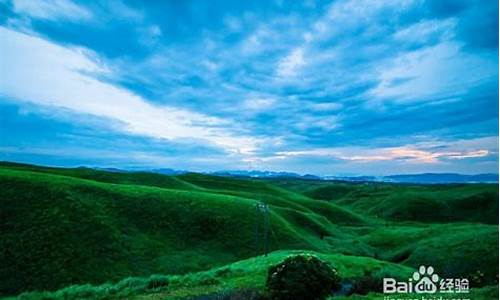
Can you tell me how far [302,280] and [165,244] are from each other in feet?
143

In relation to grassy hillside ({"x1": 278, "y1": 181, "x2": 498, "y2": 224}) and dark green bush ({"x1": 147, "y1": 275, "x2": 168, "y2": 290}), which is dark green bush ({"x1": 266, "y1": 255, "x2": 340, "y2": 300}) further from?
grassy hillside ({"x1": 278, "y1": 181, "x2": 498, "y2": 224})

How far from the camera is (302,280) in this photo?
2177 cm

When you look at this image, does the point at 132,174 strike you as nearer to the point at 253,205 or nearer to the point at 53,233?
the point at 253,205

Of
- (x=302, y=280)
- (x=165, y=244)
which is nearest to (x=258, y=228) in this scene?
(x=165, y=244)

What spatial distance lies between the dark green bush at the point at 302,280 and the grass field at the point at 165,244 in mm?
3034

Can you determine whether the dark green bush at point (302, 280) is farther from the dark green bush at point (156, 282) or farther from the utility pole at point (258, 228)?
the utility pole at point (258, 228)

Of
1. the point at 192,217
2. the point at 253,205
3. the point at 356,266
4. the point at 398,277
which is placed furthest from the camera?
the point at 253,205

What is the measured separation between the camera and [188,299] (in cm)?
2409

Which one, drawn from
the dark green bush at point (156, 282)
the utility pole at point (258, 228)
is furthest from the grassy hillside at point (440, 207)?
the dark green bush at point (156, 282)

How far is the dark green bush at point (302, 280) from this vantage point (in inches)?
856

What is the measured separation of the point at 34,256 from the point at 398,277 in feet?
146

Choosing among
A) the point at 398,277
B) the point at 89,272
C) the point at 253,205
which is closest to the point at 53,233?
the point at 89,272

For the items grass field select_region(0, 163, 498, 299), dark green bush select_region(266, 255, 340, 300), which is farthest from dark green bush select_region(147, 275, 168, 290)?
dark green bush select_region(266, 255, 340, 300)

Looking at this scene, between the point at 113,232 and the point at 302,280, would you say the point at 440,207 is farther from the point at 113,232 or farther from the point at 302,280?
the point at 302,280
